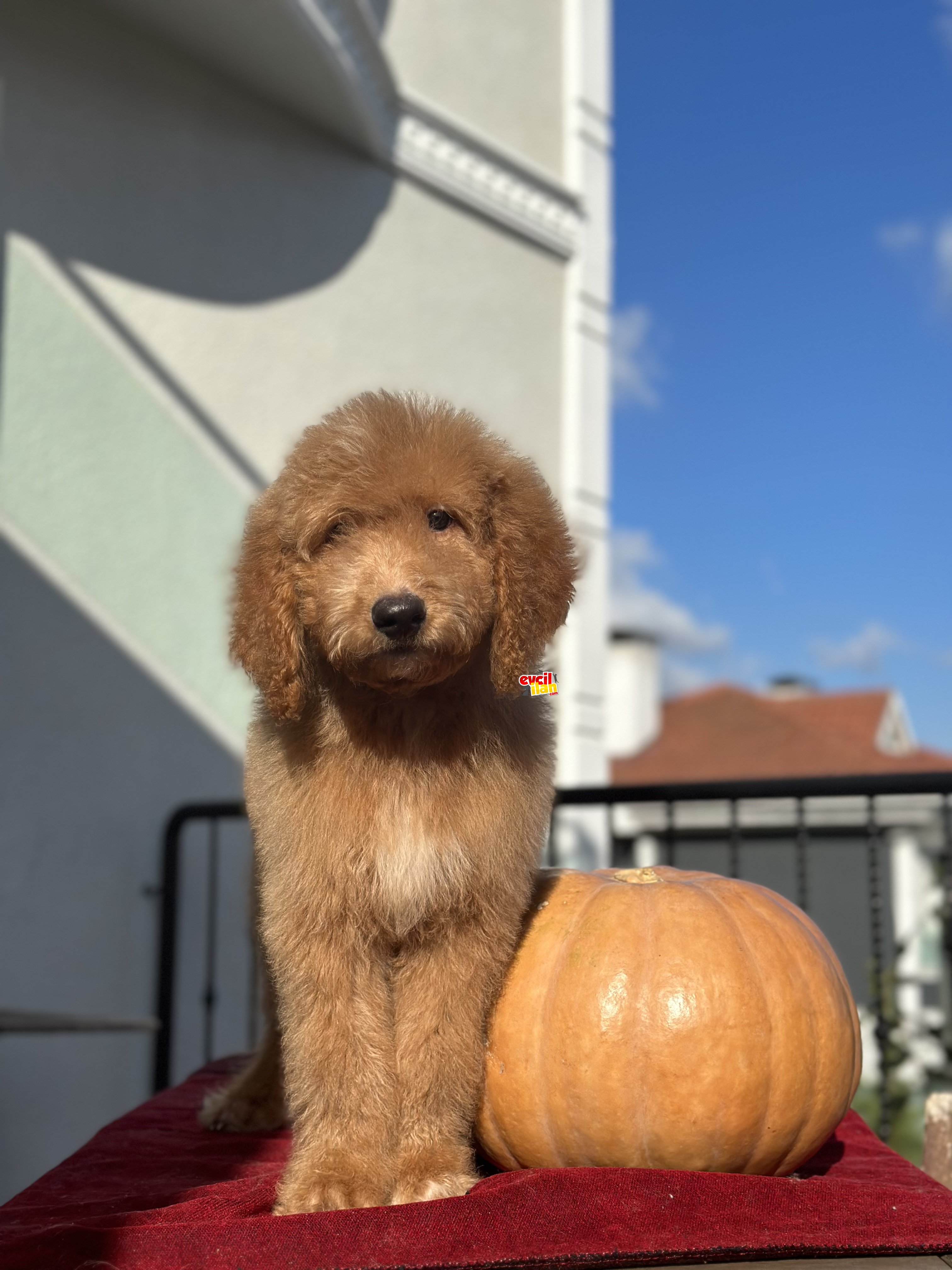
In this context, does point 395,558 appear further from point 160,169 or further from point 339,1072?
point 160,169

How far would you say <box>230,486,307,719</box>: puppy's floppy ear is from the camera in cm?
233

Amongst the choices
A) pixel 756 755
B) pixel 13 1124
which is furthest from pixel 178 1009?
pixel 756 755

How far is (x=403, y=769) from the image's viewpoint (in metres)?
2.35

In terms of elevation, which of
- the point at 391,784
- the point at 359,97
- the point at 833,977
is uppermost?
the point at 359,97

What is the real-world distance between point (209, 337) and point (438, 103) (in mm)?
2772

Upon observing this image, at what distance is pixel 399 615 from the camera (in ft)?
6.91

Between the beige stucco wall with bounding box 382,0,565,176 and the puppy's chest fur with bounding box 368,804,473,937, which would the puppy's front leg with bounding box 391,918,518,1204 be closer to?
the puppy's chest fur with bounding box 368,804,473,937

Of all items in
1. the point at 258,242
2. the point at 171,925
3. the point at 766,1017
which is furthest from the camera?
the point at 258,242

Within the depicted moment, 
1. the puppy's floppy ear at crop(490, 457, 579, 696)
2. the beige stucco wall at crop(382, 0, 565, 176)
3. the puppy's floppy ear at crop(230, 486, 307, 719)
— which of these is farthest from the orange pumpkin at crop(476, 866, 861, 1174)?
the beige stucco wall at crop(382, 0, 565, 176)

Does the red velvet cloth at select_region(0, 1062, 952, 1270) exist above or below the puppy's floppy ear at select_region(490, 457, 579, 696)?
below

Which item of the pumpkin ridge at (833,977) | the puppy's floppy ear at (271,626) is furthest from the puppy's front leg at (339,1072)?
the pumpkin ridge at (833,977)

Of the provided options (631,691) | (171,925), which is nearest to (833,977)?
(171,925)

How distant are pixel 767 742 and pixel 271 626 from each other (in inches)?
857

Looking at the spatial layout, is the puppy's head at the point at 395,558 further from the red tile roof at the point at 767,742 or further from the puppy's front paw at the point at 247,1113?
the red tile roof at the point at 767,742
